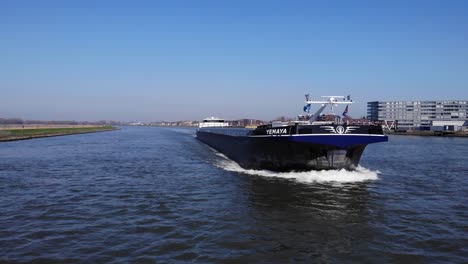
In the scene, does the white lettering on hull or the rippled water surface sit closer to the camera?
A: the rippled water surface

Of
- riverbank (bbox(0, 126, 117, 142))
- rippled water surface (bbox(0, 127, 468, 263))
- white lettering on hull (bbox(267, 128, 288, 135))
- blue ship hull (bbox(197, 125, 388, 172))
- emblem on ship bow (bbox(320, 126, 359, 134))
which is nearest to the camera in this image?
rippled water surface (bbox(0, 127, 468, 263))

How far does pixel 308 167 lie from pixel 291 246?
32.9 feet

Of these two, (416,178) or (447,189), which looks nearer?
(447,189)

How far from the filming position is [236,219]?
10.7 m

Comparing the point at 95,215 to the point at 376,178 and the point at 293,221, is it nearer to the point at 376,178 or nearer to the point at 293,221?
the point at 293,221

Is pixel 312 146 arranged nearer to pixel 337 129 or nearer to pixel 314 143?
pixel 314 143

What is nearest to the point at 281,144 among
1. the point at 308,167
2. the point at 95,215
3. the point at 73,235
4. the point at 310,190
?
the point at 308,167

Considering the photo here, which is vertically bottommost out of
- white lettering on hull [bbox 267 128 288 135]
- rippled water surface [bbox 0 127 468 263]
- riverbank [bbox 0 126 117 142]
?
rippled water surface [bbox 0 127 468 263]

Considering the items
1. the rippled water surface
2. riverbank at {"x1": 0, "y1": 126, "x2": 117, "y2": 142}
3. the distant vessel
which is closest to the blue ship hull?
the distant vessel

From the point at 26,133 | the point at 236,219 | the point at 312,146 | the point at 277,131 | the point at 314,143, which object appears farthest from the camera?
the point at 26,133

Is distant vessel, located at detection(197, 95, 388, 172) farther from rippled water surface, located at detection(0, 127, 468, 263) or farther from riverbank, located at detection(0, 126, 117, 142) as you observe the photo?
riverbank, located at detection(0, 126, 117, 142)

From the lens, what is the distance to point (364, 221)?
10.7 m

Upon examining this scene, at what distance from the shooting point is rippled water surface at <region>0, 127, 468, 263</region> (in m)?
7.97

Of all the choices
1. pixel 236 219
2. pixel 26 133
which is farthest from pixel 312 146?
pixel 26 133
